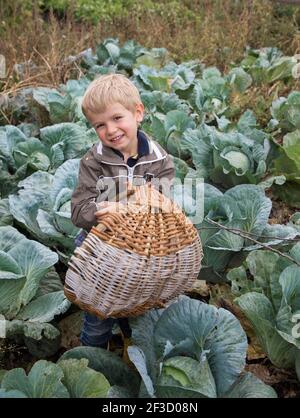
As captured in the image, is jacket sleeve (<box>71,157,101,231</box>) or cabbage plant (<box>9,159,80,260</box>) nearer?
jacket sleeve (<box>71,157,101,231</box>)

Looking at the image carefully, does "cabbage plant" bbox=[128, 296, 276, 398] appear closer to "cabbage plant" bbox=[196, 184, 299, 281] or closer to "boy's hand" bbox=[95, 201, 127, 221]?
"boy's hand" bbox=[95, 201, 127, 221]

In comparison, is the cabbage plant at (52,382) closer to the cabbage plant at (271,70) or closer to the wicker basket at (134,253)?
the wicker basket at (134,253)

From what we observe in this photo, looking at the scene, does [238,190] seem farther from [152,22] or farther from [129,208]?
[152,22]

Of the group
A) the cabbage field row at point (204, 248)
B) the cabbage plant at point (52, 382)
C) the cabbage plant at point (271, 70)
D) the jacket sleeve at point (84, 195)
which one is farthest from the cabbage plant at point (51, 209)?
the cabbage plant at point (271, 70)

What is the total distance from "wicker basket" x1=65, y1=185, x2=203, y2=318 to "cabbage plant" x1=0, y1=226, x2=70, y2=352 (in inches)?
20.6

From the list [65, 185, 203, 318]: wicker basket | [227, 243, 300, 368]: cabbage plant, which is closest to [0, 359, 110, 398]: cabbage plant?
[65, 185, 203, 318]: wicker basket

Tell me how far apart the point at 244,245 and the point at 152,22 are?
4.74 metres

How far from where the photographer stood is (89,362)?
2178mm

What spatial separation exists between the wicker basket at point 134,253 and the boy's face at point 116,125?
0.29m

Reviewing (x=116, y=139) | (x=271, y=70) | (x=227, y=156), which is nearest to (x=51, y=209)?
(x=116, y=139)

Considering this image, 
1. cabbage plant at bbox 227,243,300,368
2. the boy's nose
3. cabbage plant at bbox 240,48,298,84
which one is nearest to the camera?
the boy's nose

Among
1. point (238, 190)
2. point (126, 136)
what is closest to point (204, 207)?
point (238, 190)

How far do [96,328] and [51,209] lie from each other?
0.92 meters

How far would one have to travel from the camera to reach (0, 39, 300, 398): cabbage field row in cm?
204
